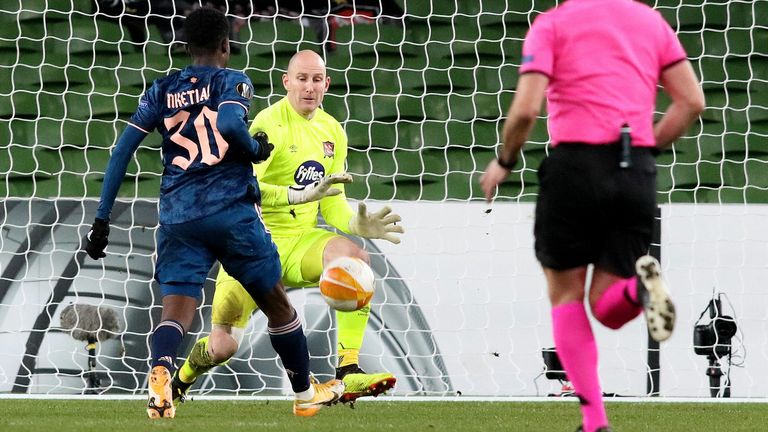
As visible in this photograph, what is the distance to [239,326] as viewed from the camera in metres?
5.61

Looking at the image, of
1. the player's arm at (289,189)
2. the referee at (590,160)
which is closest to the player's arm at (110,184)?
the player's arm at (289,189)

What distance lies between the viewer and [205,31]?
4734mm

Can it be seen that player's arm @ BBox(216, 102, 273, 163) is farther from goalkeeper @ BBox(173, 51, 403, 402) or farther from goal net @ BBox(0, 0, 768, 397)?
goal net @ BBox(0, 0, 768, 397)

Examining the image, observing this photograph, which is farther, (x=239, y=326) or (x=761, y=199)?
(x=761, y=199)

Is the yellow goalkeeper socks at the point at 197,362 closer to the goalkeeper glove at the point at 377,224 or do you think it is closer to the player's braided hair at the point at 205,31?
the goalkeeper glove at the point at 377,224

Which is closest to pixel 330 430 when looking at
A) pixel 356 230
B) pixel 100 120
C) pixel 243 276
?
pixel 243 276

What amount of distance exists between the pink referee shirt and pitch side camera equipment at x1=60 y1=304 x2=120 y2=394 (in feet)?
14.6

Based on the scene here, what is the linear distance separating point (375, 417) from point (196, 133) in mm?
1422

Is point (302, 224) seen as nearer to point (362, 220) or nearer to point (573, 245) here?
point (362, 220)

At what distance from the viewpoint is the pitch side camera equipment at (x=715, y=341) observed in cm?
732

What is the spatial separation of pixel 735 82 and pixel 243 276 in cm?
507

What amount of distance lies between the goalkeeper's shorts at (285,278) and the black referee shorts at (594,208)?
210 cm

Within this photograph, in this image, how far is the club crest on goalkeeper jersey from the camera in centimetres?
473

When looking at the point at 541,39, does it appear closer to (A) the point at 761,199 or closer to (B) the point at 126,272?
(B) the point at 126,272
